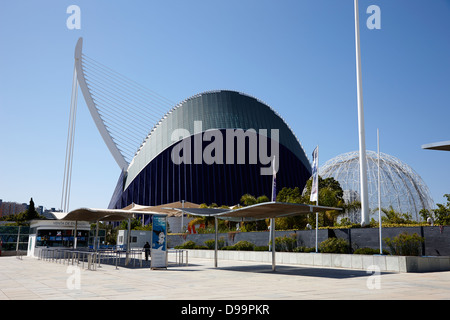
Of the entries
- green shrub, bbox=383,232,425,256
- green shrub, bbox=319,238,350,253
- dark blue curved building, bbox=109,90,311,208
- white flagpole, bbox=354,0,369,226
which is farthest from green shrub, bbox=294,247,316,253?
dark blue curved building, bbox=109,90,311,208

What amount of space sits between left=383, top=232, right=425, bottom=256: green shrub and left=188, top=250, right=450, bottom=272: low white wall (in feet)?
4.03

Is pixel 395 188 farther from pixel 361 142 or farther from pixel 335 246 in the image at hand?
pixel 335 246

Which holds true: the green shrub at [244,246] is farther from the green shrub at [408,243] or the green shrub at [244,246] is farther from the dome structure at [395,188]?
the dome structure at [395,188]

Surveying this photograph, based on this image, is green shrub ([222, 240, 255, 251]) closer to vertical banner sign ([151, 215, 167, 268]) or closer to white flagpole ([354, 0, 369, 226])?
white flagpole ([354, 0, 369, 226])

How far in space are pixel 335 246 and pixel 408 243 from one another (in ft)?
15.2

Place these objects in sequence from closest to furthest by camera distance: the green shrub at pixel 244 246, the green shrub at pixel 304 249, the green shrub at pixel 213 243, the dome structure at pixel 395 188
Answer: the green shrub at pixel 304 249 → the green shrub at pixel 244 246 → the green shrub at pixel 213 243 → the dome structure at pixel 395 188

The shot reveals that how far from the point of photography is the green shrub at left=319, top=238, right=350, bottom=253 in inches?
966

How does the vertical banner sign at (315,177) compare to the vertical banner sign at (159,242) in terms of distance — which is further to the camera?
the vertical banner sign at (315,177)

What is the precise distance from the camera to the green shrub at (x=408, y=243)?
2114 cm

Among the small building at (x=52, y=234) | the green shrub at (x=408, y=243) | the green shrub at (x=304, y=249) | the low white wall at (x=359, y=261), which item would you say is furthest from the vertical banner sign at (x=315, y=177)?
the small building at (x=52, y=234)

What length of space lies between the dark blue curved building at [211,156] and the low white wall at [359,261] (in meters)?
42.1

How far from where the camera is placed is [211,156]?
75.1 m
